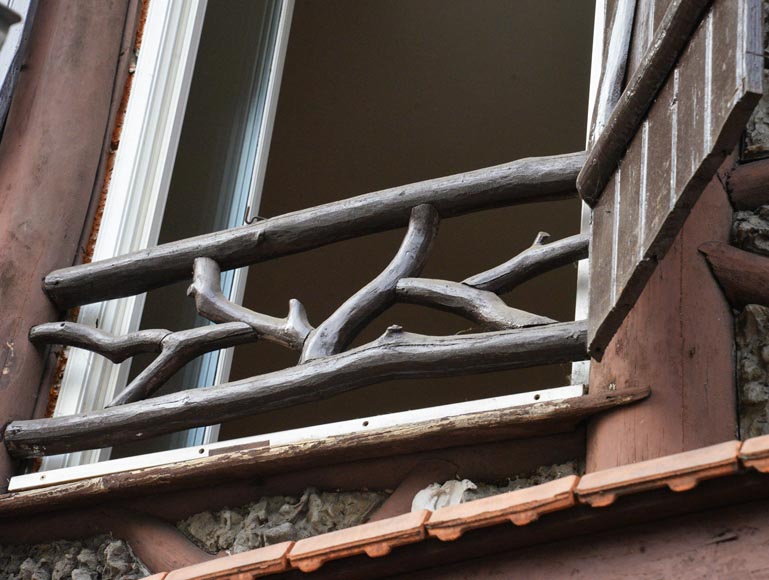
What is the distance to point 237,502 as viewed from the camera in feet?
9.41

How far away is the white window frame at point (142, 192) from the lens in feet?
10.8

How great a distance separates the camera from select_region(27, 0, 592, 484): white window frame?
10.8 feet

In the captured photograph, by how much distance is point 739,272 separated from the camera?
2.44 meters

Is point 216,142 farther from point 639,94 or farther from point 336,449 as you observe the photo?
point 639,94

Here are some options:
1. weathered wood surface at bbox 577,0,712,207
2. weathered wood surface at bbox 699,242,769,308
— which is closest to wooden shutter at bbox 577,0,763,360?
weathered wood surface at bbox 577,0,712,207

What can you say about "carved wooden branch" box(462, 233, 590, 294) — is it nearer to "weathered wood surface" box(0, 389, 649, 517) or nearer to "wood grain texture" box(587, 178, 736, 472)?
"wood grain texture" box(587, 178, 736, 472)

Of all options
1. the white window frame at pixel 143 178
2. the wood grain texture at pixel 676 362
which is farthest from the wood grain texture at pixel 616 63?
the white window frame at pixel 143 178

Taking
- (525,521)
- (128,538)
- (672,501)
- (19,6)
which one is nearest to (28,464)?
(128,538)

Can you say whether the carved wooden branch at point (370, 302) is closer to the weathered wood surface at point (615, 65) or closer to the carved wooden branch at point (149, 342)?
the carved wooden branch at point (149, 342)

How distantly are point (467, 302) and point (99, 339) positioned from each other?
1109mm

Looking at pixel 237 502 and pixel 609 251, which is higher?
pixel 609 251

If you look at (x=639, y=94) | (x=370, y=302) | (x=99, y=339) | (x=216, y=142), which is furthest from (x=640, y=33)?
(x=216, y=142)

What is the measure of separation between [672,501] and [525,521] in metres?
0.24

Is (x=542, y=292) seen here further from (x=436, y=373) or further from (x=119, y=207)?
(x=436, y=373)
